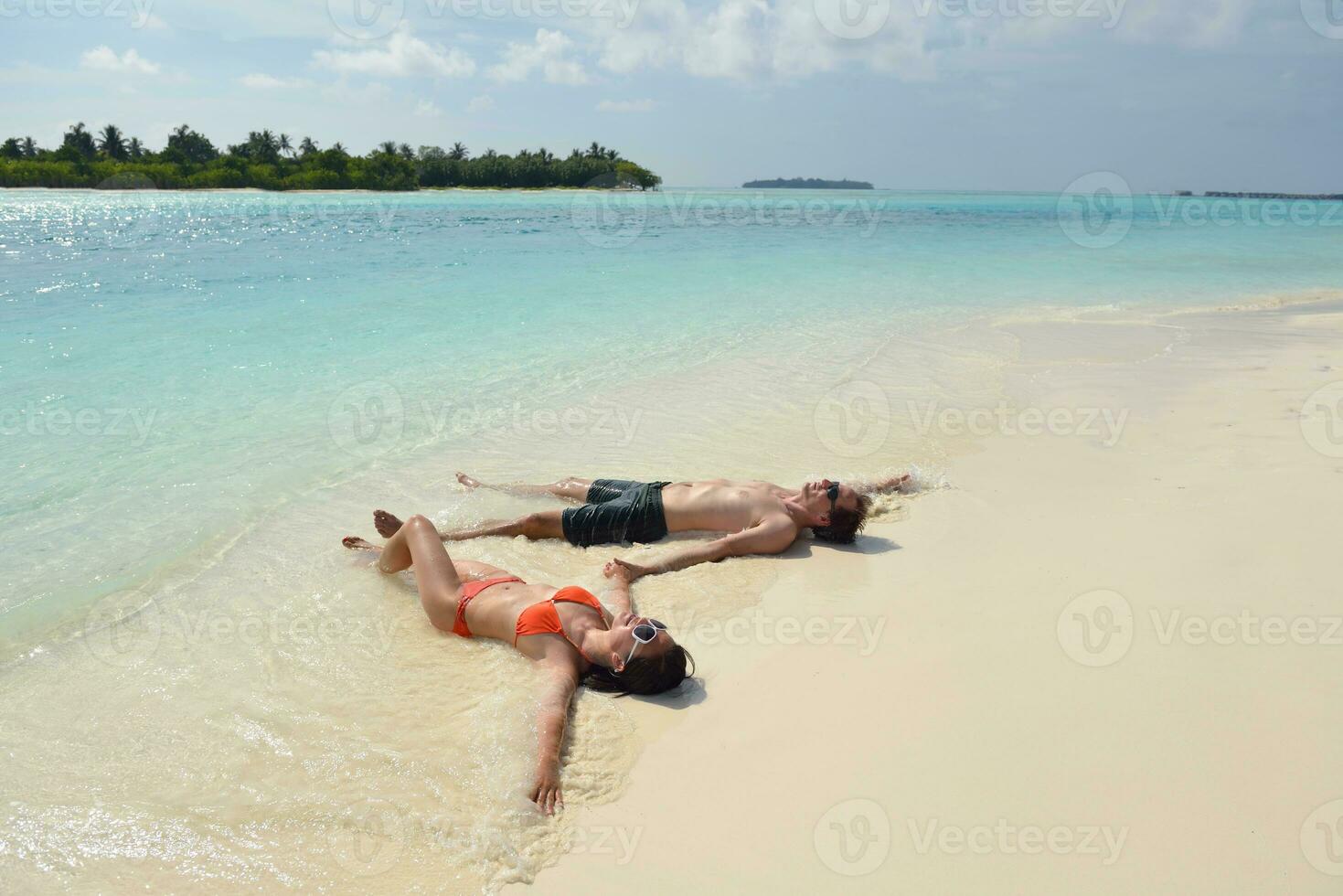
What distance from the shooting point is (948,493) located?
662cm

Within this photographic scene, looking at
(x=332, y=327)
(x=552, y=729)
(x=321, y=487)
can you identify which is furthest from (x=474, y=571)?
(x=332, y=327)

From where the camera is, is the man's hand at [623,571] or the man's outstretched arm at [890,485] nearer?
the man's hand at [623,571]

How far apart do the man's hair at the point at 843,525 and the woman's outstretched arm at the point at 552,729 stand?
88.9 inches

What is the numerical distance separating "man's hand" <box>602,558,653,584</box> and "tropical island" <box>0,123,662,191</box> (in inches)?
3768

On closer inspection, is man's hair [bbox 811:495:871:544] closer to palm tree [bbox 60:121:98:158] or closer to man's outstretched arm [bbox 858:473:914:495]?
man's outstretched arm [bbox 858:473:914:495]

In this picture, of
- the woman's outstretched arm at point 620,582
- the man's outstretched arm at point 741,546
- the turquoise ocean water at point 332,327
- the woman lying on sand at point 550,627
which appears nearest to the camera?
the woman lying on sand at point 550,627

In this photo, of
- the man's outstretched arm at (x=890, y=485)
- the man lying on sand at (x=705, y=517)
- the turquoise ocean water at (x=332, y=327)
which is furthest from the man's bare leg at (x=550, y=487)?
the man's outstretched arm at (x=890, y=485)

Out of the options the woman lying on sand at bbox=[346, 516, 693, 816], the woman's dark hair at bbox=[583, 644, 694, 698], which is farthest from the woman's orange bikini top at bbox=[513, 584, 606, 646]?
the woman's dark hair at bbox=[583, 644, 694, 698]

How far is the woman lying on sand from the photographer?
396 cm

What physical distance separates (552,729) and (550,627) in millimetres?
751

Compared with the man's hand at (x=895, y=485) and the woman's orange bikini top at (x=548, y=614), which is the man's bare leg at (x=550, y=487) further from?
the man's hand at (x=895, y=485)

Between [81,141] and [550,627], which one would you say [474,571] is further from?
[81,141]

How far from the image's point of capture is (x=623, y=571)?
17.4 feet

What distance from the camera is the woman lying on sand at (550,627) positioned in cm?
396
